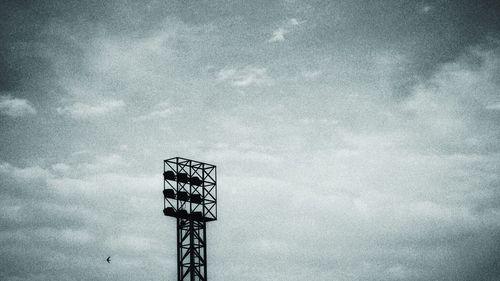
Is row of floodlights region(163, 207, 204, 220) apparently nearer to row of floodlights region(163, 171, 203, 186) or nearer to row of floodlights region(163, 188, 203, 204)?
row of floodlights region(163, 188, 203, 204)

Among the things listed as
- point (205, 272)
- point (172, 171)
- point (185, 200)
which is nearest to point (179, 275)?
point (205, 272)

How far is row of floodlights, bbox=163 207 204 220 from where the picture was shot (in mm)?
29562

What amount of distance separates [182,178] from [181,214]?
2509mm

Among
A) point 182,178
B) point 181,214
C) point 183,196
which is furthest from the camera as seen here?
point 182,178

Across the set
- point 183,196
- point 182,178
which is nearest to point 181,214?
point 183,196

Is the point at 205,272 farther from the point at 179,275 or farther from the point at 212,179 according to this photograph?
the point at 212,179

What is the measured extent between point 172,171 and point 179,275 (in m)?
6.93

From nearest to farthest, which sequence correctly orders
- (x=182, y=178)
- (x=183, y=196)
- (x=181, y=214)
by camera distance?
(x=181, y=214) → (x=183, y=196) → (x=182, y=178)

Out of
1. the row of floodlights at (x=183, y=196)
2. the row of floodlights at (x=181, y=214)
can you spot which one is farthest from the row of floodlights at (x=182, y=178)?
the row of floodlights at (x=181, y=214)

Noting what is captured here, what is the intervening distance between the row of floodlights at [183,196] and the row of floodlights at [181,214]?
2.79 ft

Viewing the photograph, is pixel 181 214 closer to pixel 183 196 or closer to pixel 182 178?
pixel 183 196

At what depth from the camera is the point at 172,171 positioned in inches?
1208

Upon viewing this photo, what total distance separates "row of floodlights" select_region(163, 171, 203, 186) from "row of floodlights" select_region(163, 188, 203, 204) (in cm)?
83

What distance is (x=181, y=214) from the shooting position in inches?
1177
